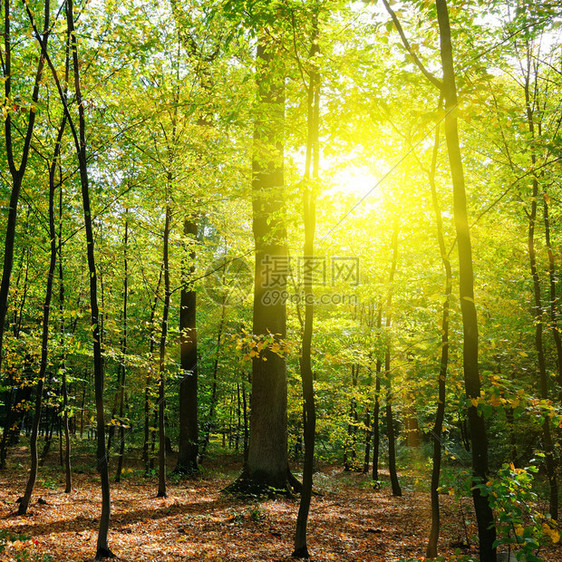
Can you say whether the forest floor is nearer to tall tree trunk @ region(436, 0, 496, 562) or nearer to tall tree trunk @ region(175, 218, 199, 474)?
tall tree trunk @ region(436, 0, 496, 562)

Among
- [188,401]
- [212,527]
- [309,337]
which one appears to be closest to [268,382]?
[212,527]

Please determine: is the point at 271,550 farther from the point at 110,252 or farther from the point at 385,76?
the point at 110,252

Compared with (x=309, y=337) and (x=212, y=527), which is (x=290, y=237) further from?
(x=212, y=527)

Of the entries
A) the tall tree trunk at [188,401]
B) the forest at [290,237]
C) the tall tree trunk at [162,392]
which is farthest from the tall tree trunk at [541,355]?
the tall tree trunk at [188,401]

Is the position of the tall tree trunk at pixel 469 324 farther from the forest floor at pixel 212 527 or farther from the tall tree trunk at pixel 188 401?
the tall tree trunk at pixel 188 401

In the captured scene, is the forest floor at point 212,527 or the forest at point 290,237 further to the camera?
the forest floor at point 212,527

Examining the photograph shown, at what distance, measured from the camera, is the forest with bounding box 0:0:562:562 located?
4.77 m

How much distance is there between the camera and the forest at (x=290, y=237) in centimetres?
477

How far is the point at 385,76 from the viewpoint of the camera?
16.8ft

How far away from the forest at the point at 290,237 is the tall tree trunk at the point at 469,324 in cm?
2

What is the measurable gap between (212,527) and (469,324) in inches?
227

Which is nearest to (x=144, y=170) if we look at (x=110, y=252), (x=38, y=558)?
(x=110, y=252)

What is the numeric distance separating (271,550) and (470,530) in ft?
15.3

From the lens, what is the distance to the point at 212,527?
22.3 feet
